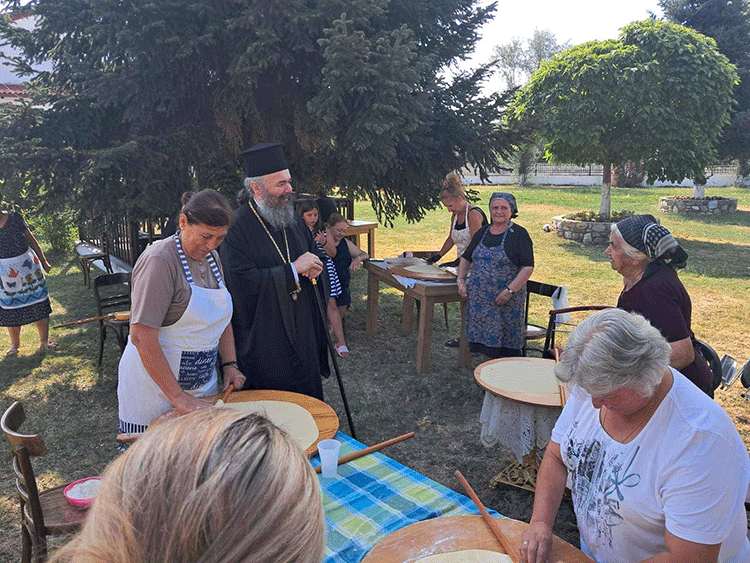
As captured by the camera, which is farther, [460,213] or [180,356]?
[460,213]

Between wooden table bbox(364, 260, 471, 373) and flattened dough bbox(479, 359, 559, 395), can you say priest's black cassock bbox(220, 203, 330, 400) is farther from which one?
wooden table bbox(364, 260, 471, 373)

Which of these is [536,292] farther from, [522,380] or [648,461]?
[648,461]

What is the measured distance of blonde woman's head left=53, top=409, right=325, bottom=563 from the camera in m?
0.66

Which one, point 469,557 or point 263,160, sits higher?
point 263,160

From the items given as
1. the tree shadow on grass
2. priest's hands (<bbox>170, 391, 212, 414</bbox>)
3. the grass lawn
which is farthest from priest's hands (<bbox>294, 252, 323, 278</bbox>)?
the tree shadow on grass

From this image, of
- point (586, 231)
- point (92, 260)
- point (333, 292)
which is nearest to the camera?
point (333, 292)

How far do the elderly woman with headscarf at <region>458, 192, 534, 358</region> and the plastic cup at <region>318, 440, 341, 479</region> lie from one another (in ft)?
9.44

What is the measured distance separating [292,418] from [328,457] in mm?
426

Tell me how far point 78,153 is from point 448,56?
4.71 metres

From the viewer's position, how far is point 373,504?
1.92 metres

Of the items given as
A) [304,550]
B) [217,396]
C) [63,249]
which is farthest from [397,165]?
[63,249]

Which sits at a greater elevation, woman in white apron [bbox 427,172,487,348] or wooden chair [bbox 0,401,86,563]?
woman in white apron [bbox 427,172,487,348]

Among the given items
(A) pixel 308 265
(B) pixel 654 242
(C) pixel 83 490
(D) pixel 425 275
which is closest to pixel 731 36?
(D) pixel 425 275

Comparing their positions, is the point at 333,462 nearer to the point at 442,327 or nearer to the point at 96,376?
the point at 96,376
